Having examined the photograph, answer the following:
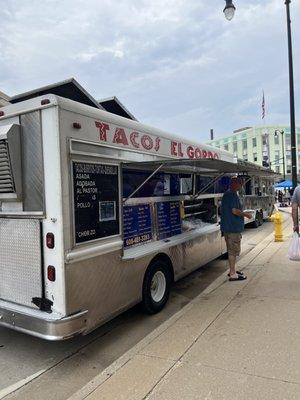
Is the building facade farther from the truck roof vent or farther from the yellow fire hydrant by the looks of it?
the truck roof vent

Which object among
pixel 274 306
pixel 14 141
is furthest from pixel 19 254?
pixel 274 306

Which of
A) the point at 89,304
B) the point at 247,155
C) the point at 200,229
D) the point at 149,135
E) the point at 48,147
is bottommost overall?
the point at 89,304

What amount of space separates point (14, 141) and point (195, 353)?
2815mm

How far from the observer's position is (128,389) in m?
3.25

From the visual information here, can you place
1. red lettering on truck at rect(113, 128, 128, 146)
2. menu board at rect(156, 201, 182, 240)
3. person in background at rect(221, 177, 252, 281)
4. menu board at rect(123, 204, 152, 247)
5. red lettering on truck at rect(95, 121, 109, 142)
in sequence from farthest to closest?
1. person in background at rect(221, 177, 252, 281)
2. menu board at rect(156, 201, 182, 240)
3. menu board at rect(123, 204, 152, 247)
4. red lettering on truck at rect(113, 128, 128, 146)
5. red lettering on truck at rect(95, 121, 109, 142)

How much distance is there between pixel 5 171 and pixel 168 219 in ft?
9.00

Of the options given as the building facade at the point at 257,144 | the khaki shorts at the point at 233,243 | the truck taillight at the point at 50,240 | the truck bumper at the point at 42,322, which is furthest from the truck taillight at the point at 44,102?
the building facade at the point at 257,144

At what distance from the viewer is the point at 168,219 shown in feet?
19.7

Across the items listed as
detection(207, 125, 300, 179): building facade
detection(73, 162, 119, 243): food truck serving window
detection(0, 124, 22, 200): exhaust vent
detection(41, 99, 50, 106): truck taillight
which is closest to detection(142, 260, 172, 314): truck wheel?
detection(73, 162, 119, 243): food truck serving window

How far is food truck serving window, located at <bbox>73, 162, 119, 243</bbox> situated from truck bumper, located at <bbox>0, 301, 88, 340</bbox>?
0.78 metres

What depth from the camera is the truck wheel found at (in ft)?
16.9

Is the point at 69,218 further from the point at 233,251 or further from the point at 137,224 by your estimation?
the point at 233,251

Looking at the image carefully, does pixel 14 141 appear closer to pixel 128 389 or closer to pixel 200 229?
pixel 128 389

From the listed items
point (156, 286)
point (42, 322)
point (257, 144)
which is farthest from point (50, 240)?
point (257, 144)
